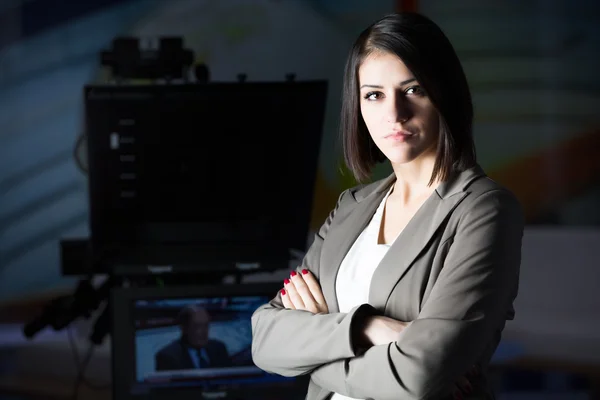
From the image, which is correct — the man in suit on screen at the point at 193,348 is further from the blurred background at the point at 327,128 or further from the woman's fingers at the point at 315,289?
the woman's fingers at the point at 315,289

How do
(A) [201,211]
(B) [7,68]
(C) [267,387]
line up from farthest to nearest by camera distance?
(B) [7,68] < (A) [201,211] < (C) [267,387]

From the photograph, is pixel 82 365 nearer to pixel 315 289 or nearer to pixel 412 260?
pixel 315 289

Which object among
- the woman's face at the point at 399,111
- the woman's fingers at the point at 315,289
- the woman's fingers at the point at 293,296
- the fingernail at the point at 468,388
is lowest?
the fingernail at the point at 468,388

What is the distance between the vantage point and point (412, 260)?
141cm

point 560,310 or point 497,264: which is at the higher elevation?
point 497,264

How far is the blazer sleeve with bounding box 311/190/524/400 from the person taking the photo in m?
1.31

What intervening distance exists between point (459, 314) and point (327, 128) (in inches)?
88.5

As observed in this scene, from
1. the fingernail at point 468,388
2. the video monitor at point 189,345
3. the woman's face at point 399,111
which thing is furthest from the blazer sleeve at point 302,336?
the video monitor at point 189,345

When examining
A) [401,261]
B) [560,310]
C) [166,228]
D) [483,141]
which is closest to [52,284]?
[166,228]

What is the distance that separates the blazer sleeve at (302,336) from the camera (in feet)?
4.65

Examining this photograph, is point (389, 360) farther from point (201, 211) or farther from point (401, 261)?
point (201, 211)

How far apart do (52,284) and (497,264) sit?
256cm

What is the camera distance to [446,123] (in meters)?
1.42

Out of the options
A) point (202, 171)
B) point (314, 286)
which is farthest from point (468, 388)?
point (202, 171)
